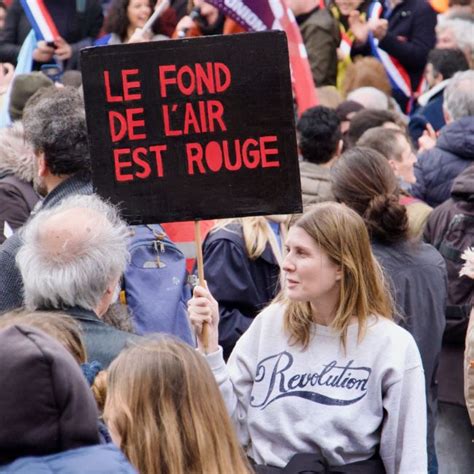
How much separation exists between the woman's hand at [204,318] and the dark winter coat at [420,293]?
1358 millimetres

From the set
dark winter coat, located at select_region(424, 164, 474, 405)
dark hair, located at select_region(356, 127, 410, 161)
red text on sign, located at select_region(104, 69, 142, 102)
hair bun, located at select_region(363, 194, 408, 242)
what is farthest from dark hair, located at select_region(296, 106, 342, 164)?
red text on sign, located at select_region(104, 69, 142, 102)

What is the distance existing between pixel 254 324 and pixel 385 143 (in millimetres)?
3062

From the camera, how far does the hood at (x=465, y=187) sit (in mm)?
6441

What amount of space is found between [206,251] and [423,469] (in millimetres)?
1898

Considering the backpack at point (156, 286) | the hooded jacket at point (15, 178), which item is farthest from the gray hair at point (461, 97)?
the backpack at point (156, 286)

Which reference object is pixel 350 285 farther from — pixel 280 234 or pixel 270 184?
pixel 280 234

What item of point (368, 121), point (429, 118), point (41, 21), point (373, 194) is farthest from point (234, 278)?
point (41, 21)

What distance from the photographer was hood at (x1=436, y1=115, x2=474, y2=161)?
25.0 feet

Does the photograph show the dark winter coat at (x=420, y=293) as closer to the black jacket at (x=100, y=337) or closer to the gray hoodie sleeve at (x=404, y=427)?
the gray hoodie sleeve at (x=404, y=427)

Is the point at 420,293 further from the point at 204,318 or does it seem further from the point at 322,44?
the point at 322,44

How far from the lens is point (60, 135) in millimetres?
5297

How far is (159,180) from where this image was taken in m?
4.86

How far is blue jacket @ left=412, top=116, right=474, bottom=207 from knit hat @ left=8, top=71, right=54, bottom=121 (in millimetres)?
2258

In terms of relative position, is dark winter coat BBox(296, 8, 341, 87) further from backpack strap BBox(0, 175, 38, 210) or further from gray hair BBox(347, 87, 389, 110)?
backpack strap BBox(0, 175, 38, 210)
